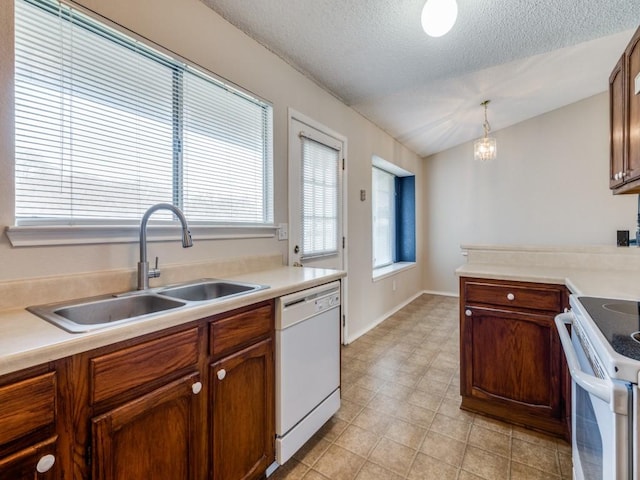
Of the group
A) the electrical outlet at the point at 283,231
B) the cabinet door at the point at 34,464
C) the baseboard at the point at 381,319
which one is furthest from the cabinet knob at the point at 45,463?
the baseboard at the point at 381,319

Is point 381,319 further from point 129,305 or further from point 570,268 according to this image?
point 129,305

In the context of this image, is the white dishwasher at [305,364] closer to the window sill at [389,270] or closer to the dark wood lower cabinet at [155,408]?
the dark wood lower cabinet at [155,408]

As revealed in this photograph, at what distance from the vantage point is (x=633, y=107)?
59.1 inches

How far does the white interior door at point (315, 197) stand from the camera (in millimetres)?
2352

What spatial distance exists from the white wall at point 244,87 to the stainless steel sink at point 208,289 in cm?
17

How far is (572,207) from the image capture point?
4258mm

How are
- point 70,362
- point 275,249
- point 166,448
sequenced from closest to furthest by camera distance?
point 70,362 → point 166,448 → point 275,249

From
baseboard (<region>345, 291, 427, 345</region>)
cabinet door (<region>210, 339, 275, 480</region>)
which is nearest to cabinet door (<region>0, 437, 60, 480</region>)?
cabinet door (<region>210, 339, 275, 480</region>)

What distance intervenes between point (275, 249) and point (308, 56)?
140cm

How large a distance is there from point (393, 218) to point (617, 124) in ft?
11.0

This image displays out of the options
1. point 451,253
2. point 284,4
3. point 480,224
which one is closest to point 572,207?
point 480,224

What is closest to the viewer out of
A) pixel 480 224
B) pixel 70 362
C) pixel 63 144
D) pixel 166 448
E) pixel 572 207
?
pixel 70 362

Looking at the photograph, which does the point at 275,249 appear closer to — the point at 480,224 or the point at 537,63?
the point at 537,63

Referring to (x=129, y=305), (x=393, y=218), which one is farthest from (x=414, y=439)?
(x=393, y=218)
